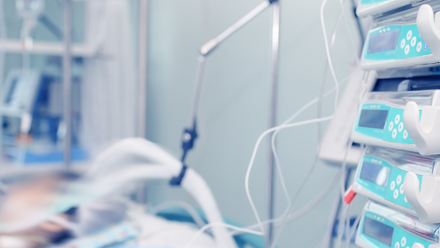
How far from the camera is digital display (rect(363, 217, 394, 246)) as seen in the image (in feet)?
1.68

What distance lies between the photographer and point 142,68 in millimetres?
1873

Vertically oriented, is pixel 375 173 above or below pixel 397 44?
below

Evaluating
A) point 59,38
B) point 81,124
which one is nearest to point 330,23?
point 81,124

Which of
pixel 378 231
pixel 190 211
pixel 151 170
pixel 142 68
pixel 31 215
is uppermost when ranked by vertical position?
pixel 142 68

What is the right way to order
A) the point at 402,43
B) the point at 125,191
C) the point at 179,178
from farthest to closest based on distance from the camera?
the point at 125,191 → the point at 179,178 → the point at 402,43

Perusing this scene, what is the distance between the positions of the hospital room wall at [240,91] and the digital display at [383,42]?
0.32m

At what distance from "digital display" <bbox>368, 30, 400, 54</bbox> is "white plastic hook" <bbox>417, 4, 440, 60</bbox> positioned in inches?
4.2

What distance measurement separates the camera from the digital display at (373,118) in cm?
54

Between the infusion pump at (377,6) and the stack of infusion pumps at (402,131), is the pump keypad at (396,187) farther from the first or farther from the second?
the infusion pump at (377,6)

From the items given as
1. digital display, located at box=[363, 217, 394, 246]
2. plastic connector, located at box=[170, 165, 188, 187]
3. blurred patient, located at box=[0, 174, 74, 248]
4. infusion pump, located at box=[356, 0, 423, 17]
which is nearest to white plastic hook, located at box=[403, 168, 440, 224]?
digital display, located at box=[363, 217, 394, 246]

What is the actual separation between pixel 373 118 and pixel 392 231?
0.16 meters

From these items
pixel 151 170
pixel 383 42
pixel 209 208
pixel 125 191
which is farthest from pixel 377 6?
pixel 125 191

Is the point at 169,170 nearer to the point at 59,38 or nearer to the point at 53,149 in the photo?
the point at 53,149

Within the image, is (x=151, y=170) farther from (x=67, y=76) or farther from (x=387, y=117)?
(x=67, y=76)
